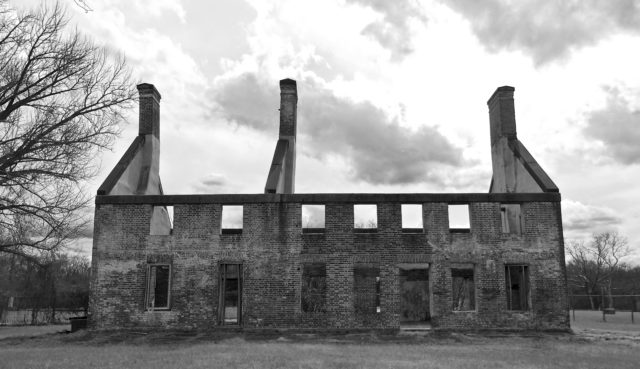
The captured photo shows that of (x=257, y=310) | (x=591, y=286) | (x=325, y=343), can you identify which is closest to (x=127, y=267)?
(x=257, y=310)

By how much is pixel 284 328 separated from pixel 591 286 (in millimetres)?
51310

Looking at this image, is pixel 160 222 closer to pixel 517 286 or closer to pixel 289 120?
pixel 289 120

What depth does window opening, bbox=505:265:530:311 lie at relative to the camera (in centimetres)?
1645

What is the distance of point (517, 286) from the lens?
57.0ft

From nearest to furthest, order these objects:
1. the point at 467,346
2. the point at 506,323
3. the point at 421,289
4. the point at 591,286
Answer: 1. the point at 467,346
2. the point at 506,323
3. the point at 421,289
4. the point at 591,286

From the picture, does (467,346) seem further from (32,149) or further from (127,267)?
(32,149)

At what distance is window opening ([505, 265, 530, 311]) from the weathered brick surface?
38 centimetres

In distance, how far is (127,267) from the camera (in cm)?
1631

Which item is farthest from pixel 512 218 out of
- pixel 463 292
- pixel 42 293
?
pixel 42 293

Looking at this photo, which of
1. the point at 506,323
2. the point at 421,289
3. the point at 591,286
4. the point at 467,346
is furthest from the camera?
the point at 591,286

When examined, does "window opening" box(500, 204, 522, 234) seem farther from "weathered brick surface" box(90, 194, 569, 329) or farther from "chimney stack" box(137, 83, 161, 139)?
"chimney stack" box(137, 83, 161, 139)

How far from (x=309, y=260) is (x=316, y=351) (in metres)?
4.43

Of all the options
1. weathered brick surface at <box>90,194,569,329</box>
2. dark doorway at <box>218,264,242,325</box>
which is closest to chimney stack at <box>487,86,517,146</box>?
weathered brick surface at <box>90,194,569,329</box>

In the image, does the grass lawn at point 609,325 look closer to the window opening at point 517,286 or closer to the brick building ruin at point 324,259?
Answer: the window opening at point 517,286
